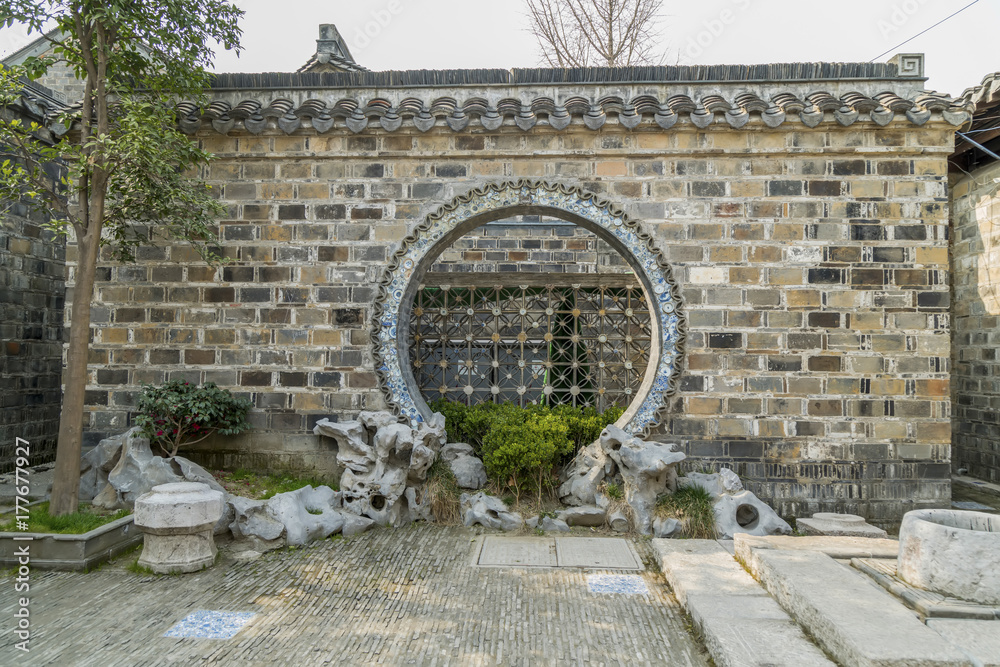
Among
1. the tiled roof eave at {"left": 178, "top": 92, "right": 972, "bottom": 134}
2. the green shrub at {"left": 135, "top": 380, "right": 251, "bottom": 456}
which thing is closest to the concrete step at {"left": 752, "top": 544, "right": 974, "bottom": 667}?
the tiled roof eave at {"left": 178, "top": 92, "right": 972, "bottom": 134}

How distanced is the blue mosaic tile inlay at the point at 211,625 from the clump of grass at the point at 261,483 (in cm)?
183

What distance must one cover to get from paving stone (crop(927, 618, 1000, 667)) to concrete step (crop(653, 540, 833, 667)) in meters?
0.59

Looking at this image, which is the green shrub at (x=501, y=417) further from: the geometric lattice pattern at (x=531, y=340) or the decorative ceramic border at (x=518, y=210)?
the geometric lattice pattern at (x=531, y=340)

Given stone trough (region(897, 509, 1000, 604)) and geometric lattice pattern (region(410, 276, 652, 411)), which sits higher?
geometric lattice pattern (region(410, 276, 652, 411))

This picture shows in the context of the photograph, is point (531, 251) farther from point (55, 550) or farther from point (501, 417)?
point (55, 550)

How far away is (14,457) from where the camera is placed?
721 cm

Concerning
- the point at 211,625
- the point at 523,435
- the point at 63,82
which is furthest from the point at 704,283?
the point at 63,82

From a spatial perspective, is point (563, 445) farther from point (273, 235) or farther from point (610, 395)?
point (273, 235)

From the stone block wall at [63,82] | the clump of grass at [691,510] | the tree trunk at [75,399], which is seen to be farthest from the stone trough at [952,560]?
the stone block wall at [63,82]

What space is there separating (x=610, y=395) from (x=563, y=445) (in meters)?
1.90

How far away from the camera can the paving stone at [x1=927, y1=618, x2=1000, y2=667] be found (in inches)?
110

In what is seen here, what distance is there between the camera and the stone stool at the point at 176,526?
441cm

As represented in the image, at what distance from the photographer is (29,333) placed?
7461 millimetres
